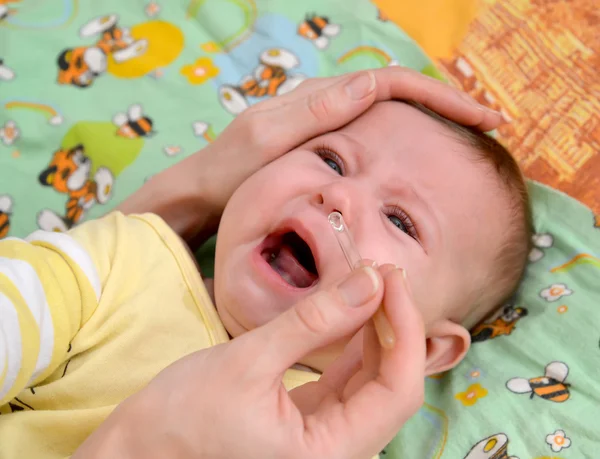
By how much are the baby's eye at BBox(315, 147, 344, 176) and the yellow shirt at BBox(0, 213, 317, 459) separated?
0.30 meters

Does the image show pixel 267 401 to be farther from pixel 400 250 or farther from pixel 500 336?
pixel 500 336

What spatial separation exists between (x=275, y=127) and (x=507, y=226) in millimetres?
457

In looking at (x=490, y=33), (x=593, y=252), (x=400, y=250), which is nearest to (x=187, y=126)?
(x=400, y=250)

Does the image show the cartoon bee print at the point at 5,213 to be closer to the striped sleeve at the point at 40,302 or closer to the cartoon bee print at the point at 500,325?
the striped sleeve at the point at 40,302

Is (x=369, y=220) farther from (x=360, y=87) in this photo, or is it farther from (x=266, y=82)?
(x=266, y=82)

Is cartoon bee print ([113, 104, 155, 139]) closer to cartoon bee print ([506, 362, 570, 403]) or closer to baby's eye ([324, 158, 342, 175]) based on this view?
baby's eye ([324, 158, 342, 175])

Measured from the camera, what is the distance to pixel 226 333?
1039 mm

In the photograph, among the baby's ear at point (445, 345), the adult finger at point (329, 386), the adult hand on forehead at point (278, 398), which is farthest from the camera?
the baby's ear at point (445, 345)

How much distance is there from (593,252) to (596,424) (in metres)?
0.37

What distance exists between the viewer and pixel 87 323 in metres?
0.94

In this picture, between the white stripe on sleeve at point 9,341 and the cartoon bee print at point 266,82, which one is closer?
the white stripe on sleeve at point 9,341

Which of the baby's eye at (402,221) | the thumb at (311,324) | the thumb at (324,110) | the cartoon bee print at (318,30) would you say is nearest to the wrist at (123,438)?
the thumb at (311,324)

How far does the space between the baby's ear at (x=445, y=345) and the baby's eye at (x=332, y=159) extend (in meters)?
0.31

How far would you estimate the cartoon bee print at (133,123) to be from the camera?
55.1 inches
